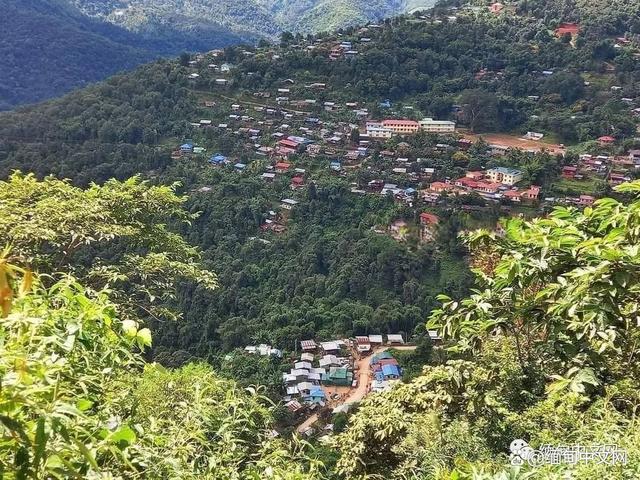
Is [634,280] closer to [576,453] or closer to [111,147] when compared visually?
[576,453]

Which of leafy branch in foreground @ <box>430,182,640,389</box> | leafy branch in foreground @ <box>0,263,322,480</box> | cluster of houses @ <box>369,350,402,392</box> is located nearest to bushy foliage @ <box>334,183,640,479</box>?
leafy branch in foreground @ <box>430,182,640,389</box>

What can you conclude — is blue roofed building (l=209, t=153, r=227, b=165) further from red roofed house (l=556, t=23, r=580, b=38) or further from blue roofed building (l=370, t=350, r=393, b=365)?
red roofed house (l=556, t=23, r=580, b=38)

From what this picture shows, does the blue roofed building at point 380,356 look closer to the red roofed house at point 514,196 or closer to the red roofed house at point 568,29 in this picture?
the red roofed house at point 514,196

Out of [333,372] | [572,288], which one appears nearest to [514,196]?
[333,372]

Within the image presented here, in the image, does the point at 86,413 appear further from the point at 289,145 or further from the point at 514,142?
the point at 514,142

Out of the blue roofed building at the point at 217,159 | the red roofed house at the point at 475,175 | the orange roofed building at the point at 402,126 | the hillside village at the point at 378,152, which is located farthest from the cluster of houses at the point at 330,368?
the orange roofed building at the point at 402,126
